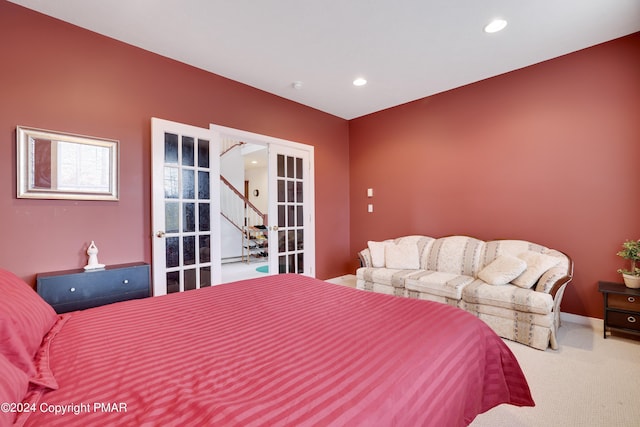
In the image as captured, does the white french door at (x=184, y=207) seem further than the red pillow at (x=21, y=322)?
Yes

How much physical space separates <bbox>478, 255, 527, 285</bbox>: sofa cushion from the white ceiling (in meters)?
2.15

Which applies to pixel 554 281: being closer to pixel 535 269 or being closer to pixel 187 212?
pixel 535 269

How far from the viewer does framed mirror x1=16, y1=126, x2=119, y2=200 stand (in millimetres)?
2283

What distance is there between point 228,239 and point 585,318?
6.18 metres

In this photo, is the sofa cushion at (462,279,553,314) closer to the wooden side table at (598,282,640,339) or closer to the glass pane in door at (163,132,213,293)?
the wooden side table at (598,282,640,339)

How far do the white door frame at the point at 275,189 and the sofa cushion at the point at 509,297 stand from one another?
222cm

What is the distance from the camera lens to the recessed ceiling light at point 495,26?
247 cm

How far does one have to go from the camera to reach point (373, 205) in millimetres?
4785

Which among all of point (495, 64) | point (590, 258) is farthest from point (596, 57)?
point (590, 258)

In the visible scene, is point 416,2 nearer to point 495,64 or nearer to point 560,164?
point 495,64

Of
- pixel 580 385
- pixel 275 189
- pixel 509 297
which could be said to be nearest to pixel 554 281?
pixel 509 297

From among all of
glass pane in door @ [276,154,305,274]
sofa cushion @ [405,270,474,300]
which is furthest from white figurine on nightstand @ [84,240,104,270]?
sofa cushion @ [405,270,474,300]

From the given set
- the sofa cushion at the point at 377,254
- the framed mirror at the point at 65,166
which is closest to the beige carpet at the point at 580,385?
the sofa cushion at the point at 377,254

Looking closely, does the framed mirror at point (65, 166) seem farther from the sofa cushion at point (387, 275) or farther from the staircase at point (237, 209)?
the staircase at point (237, 209)
